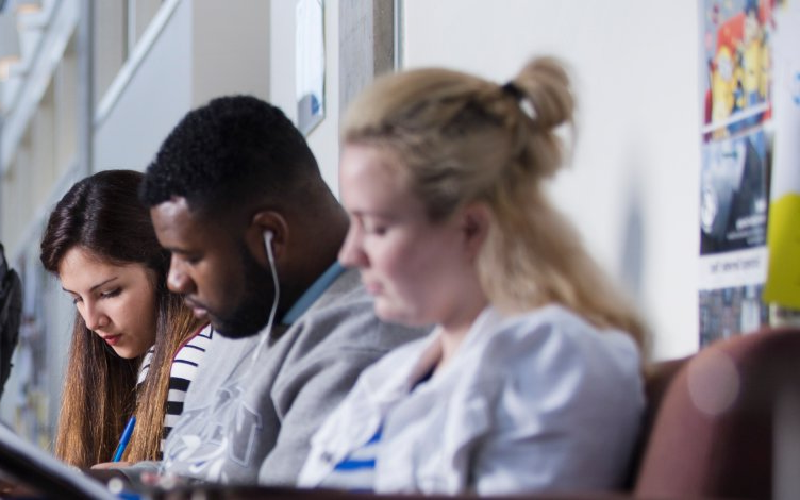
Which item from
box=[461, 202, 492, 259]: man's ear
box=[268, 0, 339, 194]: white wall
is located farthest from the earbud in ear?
box=[268, 0, 339, 194]: white wall

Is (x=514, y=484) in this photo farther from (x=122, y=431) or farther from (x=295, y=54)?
(x=295, y=54)

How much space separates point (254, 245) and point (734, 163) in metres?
0.76

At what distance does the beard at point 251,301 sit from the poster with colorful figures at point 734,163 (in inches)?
27.4

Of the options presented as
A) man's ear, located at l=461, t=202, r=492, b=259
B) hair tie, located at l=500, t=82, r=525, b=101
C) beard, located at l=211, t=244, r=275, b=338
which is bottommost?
beard, located at l=211, t=244, r=275, b=338

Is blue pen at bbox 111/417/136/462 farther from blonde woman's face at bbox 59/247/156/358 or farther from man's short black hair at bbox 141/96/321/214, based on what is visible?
man's short black hair at bbox 141/96/321/214

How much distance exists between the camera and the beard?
2.13 meters

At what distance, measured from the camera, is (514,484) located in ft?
4.54

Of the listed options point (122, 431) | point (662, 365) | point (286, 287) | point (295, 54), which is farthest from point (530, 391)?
point (295, 54)

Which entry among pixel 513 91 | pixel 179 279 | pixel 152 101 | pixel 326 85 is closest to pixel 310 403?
pixel 179 279

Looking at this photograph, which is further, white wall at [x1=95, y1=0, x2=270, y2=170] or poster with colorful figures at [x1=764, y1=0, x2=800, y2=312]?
white wall at [x1=95, y1=0, x2=270, y2=170]

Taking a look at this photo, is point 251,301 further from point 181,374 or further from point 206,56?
point 206,56

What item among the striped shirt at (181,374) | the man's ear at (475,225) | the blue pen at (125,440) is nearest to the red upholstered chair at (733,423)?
the man's ear at (475,225)

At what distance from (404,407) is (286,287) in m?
0.67

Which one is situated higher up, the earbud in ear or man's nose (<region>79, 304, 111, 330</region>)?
the earbud in ear
